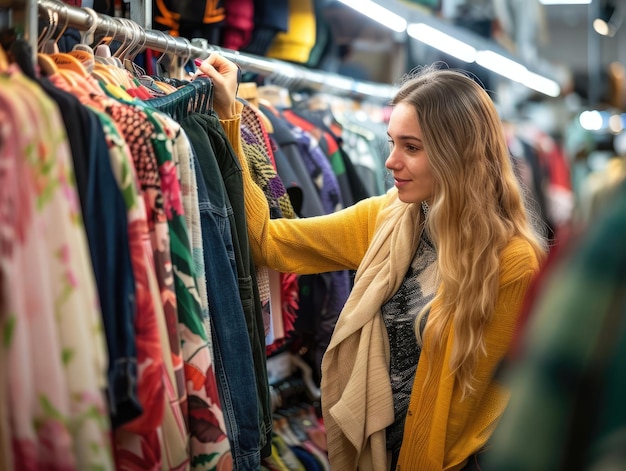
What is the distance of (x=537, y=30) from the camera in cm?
735

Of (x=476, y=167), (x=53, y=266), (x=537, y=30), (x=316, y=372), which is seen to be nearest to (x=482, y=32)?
(x=537, y=30)

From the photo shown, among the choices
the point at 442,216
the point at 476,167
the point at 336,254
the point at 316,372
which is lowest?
the point at 316,372

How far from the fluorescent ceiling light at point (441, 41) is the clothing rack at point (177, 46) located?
71 centimetres

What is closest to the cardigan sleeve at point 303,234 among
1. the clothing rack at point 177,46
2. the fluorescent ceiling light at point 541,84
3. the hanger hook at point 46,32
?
the clothing rack at point 177,46

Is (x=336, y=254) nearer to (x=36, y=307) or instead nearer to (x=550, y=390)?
(x=36, y=307)

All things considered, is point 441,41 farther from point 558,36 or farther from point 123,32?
point 558,36

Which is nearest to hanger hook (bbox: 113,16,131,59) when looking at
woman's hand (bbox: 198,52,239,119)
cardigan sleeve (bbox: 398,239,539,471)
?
woman's hand (bbox: 198,52,239,119)

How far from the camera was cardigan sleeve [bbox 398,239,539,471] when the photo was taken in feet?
6.33

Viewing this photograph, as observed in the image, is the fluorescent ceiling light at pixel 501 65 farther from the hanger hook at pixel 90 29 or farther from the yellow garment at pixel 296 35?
the hanger hook at pixel 90 29

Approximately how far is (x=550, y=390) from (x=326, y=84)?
102 inches

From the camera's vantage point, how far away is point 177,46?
6.86ft

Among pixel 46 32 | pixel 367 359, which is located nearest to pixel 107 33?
pixel 46 32

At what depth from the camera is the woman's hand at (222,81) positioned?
1.96 metres

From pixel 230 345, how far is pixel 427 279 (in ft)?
2.10
